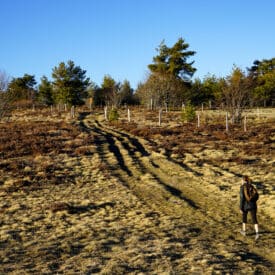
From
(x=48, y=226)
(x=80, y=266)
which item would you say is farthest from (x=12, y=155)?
(x=80, y=266)

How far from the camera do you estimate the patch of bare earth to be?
11.3 metres

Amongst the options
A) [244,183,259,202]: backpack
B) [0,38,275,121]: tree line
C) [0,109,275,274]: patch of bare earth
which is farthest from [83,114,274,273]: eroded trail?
[0,38,275,121]: tree line

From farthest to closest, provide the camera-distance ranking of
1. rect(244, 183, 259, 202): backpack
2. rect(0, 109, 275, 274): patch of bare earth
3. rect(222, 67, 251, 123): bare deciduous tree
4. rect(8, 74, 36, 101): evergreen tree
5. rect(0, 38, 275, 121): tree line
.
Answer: rect(8, 74, 36, 101): evergreen tree, rect(0, 38, 275, 121): tree line, rect(222, 67, 251, 123): bare deciduous tree, rect(244, 183, 259, 202): backpack, rect(0, 109, 275, 274): patch of bare earth

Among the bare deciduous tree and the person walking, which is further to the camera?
the bare deciduous tree

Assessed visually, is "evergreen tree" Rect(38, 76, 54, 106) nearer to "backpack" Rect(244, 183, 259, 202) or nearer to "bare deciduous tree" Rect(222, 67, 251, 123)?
"bare deciduous tree" Rect(222, 67, 251, 123)

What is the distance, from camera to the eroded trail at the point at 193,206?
11391 mm

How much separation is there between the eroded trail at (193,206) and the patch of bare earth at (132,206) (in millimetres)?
40

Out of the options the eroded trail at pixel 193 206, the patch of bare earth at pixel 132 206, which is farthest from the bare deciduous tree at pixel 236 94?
the eroded trail at pixel 193 206

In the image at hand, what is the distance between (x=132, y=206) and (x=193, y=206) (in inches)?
107

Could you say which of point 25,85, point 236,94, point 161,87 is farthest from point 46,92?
point 236,94

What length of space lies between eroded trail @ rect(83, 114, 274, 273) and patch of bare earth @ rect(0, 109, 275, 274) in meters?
0.04

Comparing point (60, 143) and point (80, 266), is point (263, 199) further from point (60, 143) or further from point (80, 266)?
point (60, 143)

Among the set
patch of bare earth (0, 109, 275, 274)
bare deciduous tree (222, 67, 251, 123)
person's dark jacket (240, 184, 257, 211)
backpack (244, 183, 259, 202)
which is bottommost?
patch of bare earth (0, 109, 275, 274)

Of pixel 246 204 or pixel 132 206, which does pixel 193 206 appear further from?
pixel 246 204
